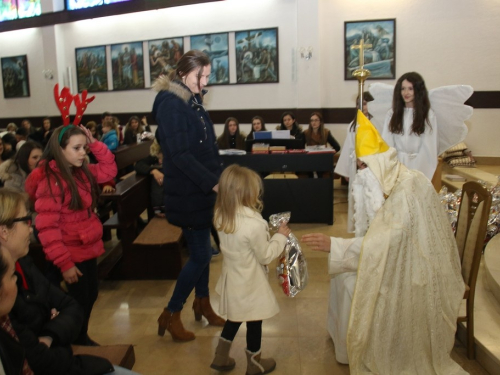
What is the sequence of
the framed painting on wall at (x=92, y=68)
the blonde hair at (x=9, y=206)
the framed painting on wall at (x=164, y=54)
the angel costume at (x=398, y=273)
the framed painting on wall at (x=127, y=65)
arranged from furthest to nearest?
the framed painting on wall at (x=92, y=68) < the framed painting on wall at (x=127, y=65) < the framed painting on wall at (x=164, y=54) < the angel costume at (x=398, y=273) < the blonde hair at (x=9, y=206)

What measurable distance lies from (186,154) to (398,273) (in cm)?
136

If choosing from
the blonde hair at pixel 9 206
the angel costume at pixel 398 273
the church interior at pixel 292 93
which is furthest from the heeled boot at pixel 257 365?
the blonde hair at pixel 9 206

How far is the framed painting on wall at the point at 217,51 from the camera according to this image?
10914 mm

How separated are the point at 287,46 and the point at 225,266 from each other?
838 centimetres

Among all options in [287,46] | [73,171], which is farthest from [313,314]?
[287,46]

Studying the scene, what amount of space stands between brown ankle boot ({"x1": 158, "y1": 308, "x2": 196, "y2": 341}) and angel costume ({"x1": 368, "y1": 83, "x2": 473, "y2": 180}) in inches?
95.7

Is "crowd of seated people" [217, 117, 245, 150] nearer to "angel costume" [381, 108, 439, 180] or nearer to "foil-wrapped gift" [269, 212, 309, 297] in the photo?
"angel costume" [381, 108, 439, 180]

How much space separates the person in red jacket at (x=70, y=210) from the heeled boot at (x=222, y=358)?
0.83 m

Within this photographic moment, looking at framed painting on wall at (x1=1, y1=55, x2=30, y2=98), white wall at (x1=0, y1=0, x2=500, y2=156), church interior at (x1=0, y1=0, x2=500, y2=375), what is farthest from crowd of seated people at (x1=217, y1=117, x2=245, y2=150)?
framed painting on wall at (x1=1, y1=55, x2=30, y2=98)

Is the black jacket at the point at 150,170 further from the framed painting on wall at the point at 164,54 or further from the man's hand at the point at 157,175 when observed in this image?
the framed painting on wall at the point at 164,54

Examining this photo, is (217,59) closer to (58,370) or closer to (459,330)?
(459,330)

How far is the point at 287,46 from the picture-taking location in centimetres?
1047

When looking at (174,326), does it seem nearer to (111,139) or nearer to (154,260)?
(154,260)

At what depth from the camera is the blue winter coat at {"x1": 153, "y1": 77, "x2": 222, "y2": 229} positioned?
298cm
